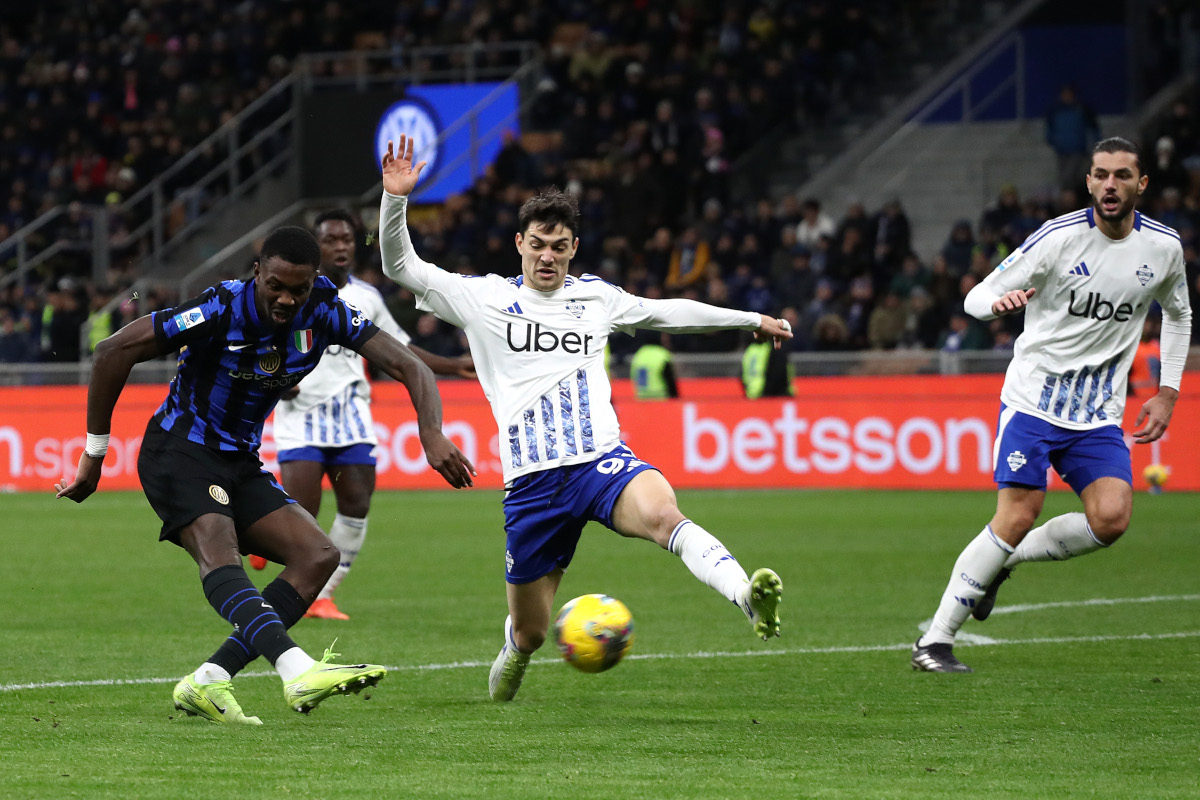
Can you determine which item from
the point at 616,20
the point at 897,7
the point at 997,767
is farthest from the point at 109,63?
the point at 997,767

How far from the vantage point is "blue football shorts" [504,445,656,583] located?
6602 millimetres

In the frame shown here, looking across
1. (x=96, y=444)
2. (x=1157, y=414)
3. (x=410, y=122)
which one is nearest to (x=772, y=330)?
(x=1157, y=414)

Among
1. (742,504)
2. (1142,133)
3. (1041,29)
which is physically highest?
(1041,29)

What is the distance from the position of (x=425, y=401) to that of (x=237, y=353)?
72 centimetres

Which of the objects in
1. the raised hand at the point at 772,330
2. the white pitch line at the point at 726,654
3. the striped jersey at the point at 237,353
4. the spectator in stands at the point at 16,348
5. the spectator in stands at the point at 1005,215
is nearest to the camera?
the striped jersey at the point at 237,353

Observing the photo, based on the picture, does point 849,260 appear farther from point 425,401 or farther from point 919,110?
point 425,401

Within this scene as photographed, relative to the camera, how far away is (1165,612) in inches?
Result: 392

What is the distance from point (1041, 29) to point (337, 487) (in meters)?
19.5

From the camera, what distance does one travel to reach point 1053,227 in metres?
7.96

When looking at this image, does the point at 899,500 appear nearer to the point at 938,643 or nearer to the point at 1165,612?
the point at 1165,612

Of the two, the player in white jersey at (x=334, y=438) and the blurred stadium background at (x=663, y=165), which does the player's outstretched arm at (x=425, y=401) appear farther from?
the blurred stadium background at (x=663, y=165)

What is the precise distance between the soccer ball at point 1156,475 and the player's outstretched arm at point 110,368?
14.2 m

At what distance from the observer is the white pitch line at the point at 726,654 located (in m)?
7.51

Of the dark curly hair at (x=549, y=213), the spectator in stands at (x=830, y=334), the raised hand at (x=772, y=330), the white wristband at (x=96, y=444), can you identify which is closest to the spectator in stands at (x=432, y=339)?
the spectator in stands at (x=830, y=334)
